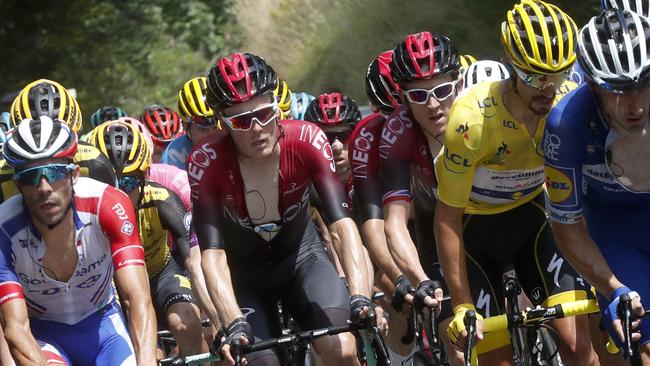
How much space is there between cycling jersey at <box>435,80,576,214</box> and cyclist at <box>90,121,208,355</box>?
2454 millimetres

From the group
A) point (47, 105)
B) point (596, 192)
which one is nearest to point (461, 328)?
point (596, 192)

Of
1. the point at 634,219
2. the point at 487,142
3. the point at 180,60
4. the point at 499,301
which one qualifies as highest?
the point at 180,60

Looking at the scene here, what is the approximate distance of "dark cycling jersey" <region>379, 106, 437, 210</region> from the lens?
7934mm

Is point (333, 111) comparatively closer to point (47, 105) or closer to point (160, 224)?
point (160, 224)

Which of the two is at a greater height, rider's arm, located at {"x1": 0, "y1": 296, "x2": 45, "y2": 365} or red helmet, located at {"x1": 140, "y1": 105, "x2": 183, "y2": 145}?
red helmet, located at {"x1": 140, "y1": 105, "x2": 183, "y2": 145}

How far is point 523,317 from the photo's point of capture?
6320 millimetres

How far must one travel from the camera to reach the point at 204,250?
7230 millimetres

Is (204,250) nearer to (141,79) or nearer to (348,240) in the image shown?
(348,240)

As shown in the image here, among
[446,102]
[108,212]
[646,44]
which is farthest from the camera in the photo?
[446,102]

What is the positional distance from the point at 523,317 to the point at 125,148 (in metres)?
3.87

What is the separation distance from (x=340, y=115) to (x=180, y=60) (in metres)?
17.2

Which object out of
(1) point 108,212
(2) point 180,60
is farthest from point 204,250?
(2) point 180,60

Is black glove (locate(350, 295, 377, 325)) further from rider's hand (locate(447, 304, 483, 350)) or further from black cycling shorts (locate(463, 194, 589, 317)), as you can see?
black cycling shorts (locate(463, 194, 589, 317))

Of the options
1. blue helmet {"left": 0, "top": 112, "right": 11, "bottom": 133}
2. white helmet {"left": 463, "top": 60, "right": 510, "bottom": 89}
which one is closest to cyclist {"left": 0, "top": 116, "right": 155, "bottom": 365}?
white helmet {"left": 463, "top": 60, "right": 510, "bottom": 89}
